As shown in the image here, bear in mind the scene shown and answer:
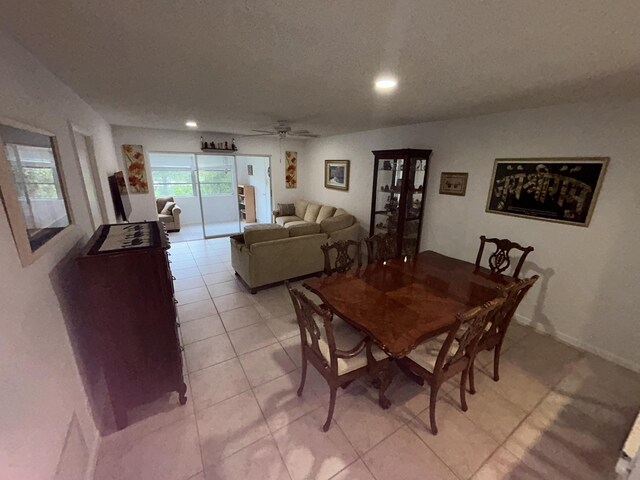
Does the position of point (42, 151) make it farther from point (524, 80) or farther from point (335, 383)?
point (524, 80)

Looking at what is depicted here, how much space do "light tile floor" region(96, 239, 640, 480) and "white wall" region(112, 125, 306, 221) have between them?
12.5ft

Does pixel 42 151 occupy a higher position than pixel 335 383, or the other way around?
pixel 42 151

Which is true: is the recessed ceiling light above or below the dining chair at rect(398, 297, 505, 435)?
above

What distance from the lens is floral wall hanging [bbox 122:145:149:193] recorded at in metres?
4.78

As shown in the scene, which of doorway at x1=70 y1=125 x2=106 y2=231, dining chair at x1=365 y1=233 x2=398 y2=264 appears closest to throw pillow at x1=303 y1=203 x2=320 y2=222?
dining chair at x1=365 y1=233 x2=398 y2=264

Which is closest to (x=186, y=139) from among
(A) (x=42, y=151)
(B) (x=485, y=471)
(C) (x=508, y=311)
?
(A) (x=42, y=151)

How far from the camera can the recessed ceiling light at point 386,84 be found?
181cm

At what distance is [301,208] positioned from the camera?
→ 623 cm

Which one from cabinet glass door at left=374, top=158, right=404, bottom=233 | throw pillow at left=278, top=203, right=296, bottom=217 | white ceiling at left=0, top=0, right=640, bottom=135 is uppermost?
white ceiling at left=0, top=0, right=640, bottom=135

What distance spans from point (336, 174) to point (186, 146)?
313 cm

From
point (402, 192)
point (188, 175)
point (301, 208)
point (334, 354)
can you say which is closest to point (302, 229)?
point (402, 192)

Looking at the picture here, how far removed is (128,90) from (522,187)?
3881 mm

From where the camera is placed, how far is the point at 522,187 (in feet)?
8.94

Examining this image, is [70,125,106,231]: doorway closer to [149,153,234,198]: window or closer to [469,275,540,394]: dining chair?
[469,275,540,394]: dining chair
